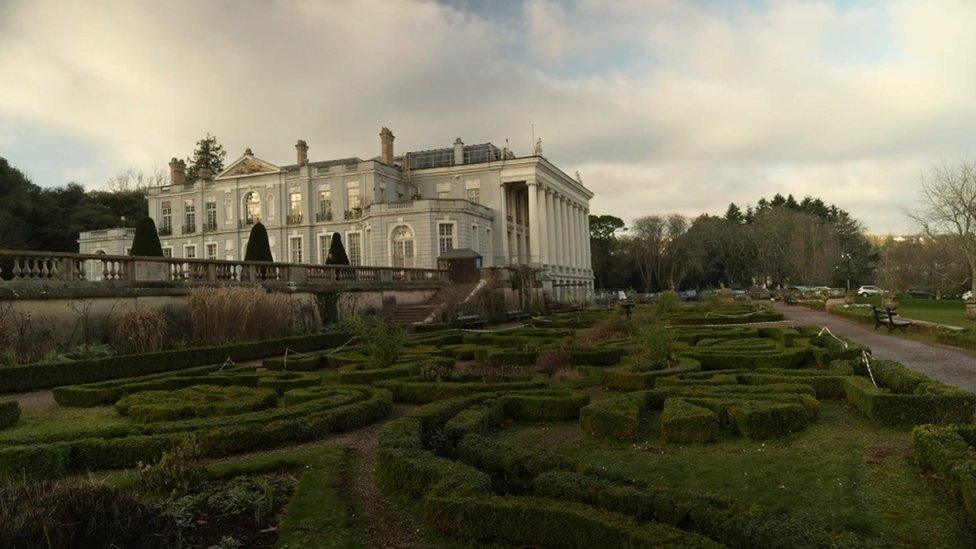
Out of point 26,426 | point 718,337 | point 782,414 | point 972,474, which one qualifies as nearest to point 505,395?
point 782,414

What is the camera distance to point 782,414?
7.60 meters

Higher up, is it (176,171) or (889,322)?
(176,171)

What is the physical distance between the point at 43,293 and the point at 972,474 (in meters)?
18.0

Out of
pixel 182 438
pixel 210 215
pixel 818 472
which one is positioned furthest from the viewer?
pixel 210 215

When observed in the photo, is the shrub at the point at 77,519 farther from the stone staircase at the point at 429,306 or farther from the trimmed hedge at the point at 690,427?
the stone staircase at the point at 429,306

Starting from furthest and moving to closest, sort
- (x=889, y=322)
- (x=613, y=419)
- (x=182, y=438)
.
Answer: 1. (x=889, y=322)
2. (x=613, y=419)
3. (x=182, y=438)

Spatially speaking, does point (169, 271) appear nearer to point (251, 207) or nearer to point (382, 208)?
point (382, 208)

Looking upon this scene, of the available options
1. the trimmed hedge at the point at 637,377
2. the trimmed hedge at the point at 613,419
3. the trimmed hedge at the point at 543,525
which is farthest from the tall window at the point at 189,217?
the trimmed hedge at the point at 543,525

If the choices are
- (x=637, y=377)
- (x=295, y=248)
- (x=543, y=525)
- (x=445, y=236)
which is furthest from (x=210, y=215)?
(x=543, y=525)

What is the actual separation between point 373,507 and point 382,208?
4298 centimetres

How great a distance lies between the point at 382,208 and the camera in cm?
4759

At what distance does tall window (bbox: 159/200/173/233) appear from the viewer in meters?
58.9

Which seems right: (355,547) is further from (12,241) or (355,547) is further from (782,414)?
(12,241)

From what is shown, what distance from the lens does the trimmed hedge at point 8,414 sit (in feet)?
31.1
